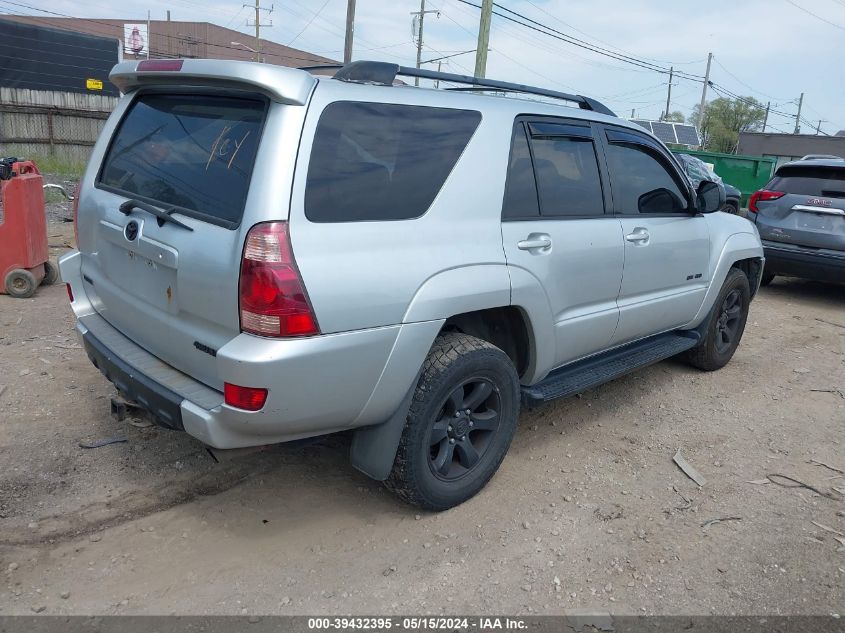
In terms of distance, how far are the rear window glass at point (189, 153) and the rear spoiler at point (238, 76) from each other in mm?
79

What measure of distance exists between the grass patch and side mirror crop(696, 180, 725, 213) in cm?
1364

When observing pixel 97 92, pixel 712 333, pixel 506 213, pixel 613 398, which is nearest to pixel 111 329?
pixel 506 213

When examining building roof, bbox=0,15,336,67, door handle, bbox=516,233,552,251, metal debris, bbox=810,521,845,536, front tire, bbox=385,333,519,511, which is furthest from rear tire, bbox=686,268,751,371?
building roof, bbox=0,15,336,67

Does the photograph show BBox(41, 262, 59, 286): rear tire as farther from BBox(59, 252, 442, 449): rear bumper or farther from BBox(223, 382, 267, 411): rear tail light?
BBox(223, 382, 267, 411): rear tail light

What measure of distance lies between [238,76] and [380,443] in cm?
160

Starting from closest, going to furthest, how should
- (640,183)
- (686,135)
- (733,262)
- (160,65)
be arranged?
(160,65), (640,183), (733,262), (686,135)

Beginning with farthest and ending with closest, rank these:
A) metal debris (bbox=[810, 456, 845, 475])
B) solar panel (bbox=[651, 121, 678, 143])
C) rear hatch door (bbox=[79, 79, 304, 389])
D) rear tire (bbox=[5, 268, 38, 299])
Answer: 1. solar panel (bbox=[651, 121, 678, 143])
2. rear tire (bbox=[5, 268, 38, 299])
3. metal debris (bbox=[810, 456, 845, 475])
4. rear hatch door (bbox=[79, 79, 304, 389])

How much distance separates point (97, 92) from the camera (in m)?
20.8

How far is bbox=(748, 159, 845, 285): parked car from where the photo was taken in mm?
7949

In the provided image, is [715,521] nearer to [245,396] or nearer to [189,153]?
[245,396]

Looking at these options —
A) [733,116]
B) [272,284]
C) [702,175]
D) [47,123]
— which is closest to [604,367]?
[272,284]

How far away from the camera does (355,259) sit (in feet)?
8.82

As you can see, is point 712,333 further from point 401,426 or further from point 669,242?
point 401,426

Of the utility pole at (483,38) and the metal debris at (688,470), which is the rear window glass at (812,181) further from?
the utility pole at (483,38)
